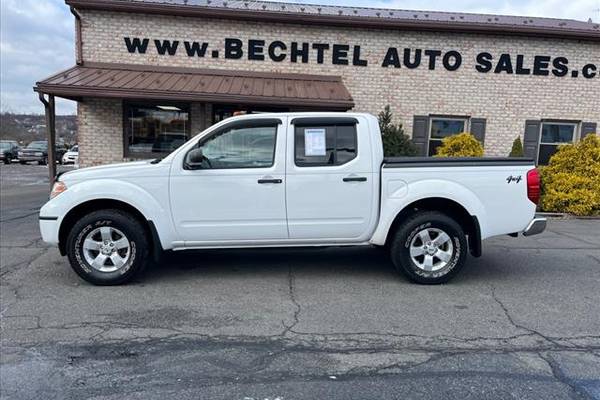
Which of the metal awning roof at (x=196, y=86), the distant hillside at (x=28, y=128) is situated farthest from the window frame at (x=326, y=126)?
the distant hillside at (x=28, y=128)

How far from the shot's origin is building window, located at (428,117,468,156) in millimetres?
12531

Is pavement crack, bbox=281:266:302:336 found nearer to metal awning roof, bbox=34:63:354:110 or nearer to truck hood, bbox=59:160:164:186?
truck hood, bbox=59:160:164:186

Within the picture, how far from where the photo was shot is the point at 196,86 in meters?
10.4

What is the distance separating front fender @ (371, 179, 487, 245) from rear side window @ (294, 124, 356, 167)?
59cm

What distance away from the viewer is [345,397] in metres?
2.92

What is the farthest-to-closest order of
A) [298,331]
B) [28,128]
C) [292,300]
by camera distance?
[28,128]
[292,300]
[298,331]

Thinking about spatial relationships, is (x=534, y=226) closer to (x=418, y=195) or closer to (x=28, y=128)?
(x=418, y=195)

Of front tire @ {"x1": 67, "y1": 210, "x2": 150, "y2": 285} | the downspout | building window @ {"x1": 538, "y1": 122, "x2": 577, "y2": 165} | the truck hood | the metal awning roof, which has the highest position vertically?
the downspout

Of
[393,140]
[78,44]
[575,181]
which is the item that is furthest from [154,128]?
[575,181]

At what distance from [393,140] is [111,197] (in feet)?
27.2

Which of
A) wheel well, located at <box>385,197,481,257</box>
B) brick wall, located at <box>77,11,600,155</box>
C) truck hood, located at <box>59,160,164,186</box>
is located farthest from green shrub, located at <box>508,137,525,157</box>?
truck hood, located at <box>59,160,164,186</box>

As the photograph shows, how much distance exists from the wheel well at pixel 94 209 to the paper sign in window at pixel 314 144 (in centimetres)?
192

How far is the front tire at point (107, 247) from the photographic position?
4.91m

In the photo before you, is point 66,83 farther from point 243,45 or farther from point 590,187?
point 590,187
